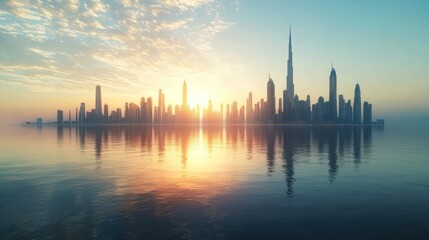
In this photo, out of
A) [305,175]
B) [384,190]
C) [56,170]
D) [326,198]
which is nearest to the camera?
[326,198]

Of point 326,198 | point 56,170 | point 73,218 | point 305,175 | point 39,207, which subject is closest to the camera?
point 73,218

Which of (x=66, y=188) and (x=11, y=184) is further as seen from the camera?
(x=11, y=184)

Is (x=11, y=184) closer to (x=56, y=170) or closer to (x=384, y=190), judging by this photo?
(x=56, y=170)

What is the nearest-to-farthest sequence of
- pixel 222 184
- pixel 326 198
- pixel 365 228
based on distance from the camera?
pixel 365 228
pixel 326 198
pixel 222 184

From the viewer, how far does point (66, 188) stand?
30.8 m

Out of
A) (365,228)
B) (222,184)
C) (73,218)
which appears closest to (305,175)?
(222,184)

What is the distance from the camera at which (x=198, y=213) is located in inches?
882

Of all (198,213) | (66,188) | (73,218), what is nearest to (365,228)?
(198,213)

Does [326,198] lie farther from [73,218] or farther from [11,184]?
[11,184]

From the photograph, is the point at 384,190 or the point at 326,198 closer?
the point at 326,198

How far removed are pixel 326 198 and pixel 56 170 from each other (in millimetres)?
38053

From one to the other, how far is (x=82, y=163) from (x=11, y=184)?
52.7ft

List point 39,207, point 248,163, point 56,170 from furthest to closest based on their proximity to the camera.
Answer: point 248,163 < point 56,170 < point 39,207

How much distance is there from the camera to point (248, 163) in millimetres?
48969
